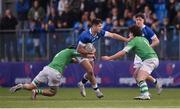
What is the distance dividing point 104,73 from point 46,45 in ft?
9.72

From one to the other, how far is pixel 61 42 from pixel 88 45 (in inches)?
377

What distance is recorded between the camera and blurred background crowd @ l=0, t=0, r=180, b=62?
28172mm

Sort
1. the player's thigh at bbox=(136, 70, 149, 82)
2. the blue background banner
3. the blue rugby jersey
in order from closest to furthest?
1. the player's thigh at bbox=(136, 70, 149, 82)
2. the blue rugby jersey
3. the blue background banner

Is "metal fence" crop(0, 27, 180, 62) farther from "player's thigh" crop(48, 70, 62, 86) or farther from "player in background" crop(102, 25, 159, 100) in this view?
"player's thigh" crop(48, 70, 62, 86)

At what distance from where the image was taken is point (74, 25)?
30734 millimetres

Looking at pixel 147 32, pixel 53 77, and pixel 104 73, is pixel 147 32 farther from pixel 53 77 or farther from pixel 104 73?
pixel 104 73

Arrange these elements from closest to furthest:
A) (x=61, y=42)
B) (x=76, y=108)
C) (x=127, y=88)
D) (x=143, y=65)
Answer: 1. (x=76, y=108)
2. (x=143, y=65)
3. (x=127, y=88)
4. (x=61, y=42)

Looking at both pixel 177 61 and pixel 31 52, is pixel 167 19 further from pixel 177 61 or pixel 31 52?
pixel 31 52

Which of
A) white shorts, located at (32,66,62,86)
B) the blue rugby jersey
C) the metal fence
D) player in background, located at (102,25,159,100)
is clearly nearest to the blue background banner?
the metal fence

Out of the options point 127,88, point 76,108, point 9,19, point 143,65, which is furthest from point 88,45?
point 9,19

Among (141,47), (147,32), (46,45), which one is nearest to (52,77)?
(141,47)

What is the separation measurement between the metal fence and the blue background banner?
52 cm

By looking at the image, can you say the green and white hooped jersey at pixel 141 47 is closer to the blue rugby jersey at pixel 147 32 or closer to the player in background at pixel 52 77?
the blue rugby jersey at pixel 147 32

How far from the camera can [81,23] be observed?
30219 mm
